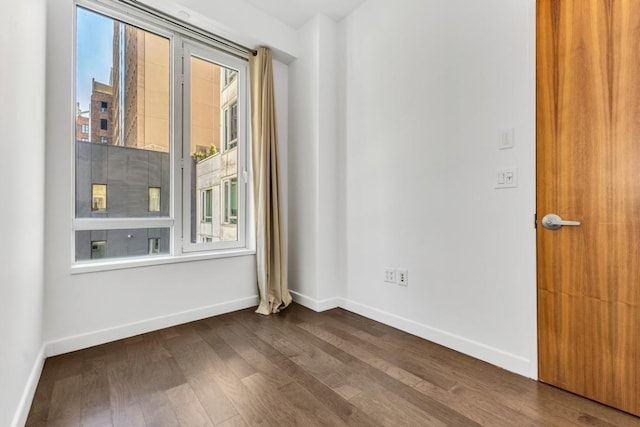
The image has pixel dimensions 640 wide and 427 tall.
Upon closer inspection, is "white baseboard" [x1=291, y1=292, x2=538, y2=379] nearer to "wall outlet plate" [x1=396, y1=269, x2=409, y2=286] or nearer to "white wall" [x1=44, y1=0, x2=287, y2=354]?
"wall outlet plate" [x1=396, y1=269, x2=409, y2=286]

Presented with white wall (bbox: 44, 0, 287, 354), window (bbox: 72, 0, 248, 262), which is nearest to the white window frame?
window (bbox: 72, 0, 248, 262)

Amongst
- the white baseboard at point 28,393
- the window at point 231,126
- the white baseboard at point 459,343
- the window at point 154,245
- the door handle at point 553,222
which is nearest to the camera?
the white baseboard at point 28,393

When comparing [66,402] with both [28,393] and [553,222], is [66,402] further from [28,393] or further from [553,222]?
[553,222]

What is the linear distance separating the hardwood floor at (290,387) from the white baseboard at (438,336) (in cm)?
6

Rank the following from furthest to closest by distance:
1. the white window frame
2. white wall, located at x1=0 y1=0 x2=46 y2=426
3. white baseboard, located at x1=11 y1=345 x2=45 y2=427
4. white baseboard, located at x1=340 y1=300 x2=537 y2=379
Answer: the white window frame → white baseboard, located at x1=340 y1=300 x2=537 y2=379 → white baseboard, located at x1=11 y1=345 x2=45 y2=427 → white wall, located at x1=0 y1=0 x2=46 y2=426

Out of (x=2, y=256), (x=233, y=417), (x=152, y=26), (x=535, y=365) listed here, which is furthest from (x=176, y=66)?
(x=535, y=365)

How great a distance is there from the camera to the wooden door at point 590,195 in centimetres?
142

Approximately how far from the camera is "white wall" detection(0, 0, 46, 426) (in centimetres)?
117

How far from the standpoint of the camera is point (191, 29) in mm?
2596

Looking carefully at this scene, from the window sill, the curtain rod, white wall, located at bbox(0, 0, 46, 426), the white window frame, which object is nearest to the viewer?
white wall, located at bbox(0, 0, 46, 426)

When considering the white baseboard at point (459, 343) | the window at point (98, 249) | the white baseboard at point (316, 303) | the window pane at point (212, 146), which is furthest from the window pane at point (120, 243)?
the white baseboard at point (459, 343)

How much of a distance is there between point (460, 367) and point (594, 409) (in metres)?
0.61

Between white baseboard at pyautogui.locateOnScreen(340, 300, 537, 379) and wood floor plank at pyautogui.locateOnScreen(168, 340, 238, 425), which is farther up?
white baseboard at pyautogui.locateOnScreen(340, 300, 537, 379)

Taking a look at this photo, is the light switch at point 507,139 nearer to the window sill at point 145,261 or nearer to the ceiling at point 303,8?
the ceiling at point 303,8
